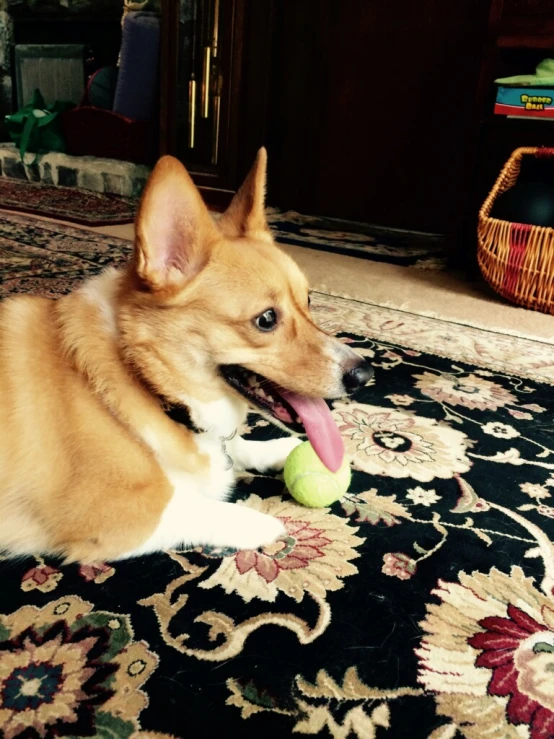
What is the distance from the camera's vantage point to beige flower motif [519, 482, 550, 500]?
52.1 inches

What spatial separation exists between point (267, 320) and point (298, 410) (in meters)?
0.18

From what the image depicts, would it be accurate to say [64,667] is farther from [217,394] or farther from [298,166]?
[298,166]

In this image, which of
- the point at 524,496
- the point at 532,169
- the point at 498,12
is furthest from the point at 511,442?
the point at 498,12

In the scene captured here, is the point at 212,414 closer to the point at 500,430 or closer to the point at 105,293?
the point at 105,293

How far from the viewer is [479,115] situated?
10.0 ft

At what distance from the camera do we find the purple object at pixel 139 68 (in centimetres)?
498

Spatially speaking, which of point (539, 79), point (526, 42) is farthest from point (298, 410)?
point (526, 42)

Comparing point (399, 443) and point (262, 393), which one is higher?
point (262, 393)

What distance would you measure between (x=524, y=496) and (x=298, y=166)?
4.09 m

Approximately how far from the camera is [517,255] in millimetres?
2602

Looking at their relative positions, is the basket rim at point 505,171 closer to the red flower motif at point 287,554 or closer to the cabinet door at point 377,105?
the cabinet door at point 377,105

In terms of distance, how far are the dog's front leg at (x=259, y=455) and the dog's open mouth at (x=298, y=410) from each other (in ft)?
0.65

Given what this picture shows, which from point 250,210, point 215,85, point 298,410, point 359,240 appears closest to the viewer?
point 298,410

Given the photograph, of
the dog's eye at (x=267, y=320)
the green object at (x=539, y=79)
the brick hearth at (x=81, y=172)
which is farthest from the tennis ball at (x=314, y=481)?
the brick hearth at (x=81, y=172)
